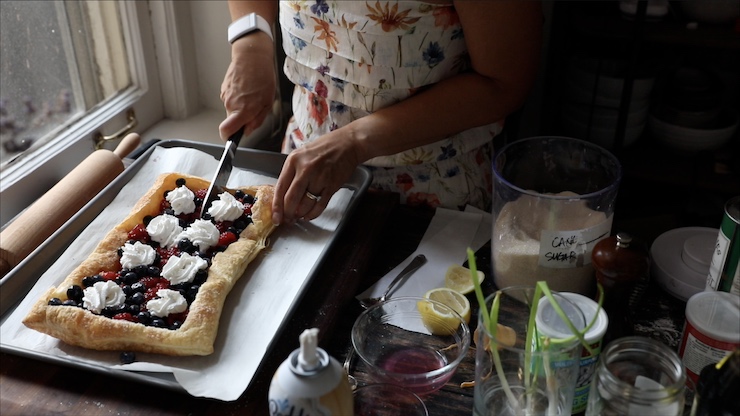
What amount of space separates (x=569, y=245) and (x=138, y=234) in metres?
0.73

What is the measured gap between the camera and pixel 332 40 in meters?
1.38

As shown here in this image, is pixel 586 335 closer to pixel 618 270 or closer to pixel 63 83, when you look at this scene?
pixel 618 270

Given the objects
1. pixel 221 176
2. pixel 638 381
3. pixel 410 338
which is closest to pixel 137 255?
pixel 221 176

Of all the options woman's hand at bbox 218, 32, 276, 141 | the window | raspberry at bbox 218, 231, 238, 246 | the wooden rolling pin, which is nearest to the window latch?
the window

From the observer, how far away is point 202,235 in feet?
4.12

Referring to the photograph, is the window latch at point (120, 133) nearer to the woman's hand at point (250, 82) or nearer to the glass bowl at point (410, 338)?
the woman's hand at point (250, 82)

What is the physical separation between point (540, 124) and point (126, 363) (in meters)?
1.50

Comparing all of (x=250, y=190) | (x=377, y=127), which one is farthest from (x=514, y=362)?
(x=250, y=190)

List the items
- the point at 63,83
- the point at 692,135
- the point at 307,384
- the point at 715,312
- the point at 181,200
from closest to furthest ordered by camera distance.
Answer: the point at 307,384, the point at 715,312, the point at 181,200, the point at 63,83, the point at 692,135

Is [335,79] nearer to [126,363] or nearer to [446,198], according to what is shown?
[446,198]

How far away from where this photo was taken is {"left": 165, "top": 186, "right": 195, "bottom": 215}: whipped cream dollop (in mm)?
1330

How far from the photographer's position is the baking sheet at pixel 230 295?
3.36ft

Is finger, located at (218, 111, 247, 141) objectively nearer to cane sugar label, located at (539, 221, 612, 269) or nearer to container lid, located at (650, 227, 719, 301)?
cane sugar label, located at (539, 221, 612, 269)

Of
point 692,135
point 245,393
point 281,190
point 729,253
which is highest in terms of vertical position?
point 729,253
